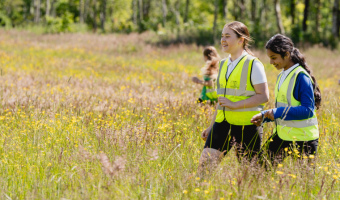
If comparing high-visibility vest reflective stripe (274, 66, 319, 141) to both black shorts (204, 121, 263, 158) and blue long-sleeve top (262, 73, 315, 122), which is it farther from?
black shorts (204, 121, 263, 158)

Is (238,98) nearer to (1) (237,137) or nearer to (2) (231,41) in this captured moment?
(1) (237,137)

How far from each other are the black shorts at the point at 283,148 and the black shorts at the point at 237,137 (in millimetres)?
119

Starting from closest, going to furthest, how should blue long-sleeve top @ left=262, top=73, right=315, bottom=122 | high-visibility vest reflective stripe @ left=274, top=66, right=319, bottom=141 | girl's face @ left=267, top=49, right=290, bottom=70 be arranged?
blue long-sleeve top @ left=262, top=73, right=315, bottom=122
high-visibility vest reflective stripe @ left=274, top=66, right=319, bottom=141
girl's face @ left=267, top=49, right=290, bottom=70

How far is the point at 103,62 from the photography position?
1469cm

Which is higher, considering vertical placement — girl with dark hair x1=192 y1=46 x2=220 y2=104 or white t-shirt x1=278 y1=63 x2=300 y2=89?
white t-shirt x1=278 y1=63 x2=300 y2=89

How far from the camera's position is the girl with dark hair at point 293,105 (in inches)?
110

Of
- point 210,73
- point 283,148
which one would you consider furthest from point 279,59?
point 210,73

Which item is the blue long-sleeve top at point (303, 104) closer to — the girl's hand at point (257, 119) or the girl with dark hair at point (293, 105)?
the girl with dark hair at point (293, 105)

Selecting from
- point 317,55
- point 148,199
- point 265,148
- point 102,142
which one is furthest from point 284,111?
point 317,55

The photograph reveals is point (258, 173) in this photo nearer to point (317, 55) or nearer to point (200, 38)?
point (317, 55)

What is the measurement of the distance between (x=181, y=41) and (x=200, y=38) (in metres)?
1.61

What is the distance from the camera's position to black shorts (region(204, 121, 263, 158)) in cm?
314

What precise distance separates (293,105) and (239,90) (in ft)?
1.74

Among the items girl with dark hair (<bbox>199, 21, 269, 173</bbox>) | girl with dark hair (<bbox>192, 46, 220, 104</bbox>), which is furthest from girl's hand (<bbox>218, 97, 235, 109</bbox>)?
girl with dark hair (<bbox>192, 46, 220, 104</bbox>)
